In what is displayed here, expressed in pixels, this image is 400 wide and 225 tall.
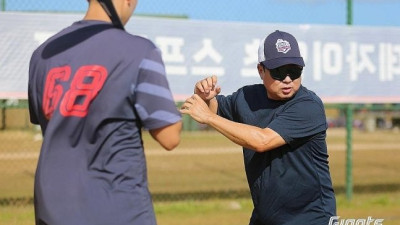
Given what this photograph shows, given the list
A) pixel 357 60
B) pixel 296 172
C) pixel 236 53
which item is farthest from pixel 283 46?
pixel 357 60

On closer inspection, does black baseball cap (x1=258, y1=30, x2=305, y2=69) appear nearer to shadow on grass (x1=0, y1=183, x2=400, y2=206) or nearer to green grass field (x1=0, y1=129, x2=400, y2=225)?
green grass field (x1=0, y1=129, x2=400, y2=225)

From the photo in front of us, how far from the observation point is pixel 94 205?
2312 mm

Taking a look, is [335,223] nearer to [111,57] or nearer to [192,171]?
[111,57]

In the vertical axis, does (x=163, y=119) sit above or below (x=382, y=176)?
above

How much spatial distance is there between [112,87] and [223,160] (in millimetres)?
16027

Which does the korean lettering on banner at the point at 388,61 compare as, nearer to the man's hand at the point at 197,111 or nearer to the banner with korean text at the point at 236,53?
the banner with korean text at the point at 236,53

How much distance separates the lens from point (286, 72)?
369cm

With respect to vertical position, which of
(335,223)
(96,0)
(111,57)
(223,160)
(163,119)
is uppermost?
(96,0)

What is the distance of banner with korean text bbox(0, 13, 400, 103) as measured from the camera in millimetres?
7926

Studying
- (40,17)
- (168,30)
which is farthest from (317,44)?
(40,17)

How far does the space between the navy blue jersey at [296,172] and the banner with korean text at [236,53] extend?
4795 mm

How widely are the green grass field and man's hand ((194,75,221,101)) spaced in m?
4.45

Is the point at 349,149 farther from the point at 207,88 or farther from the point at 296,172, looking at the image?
the point at 296,172

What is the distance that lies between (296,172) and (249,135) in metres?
0.32
